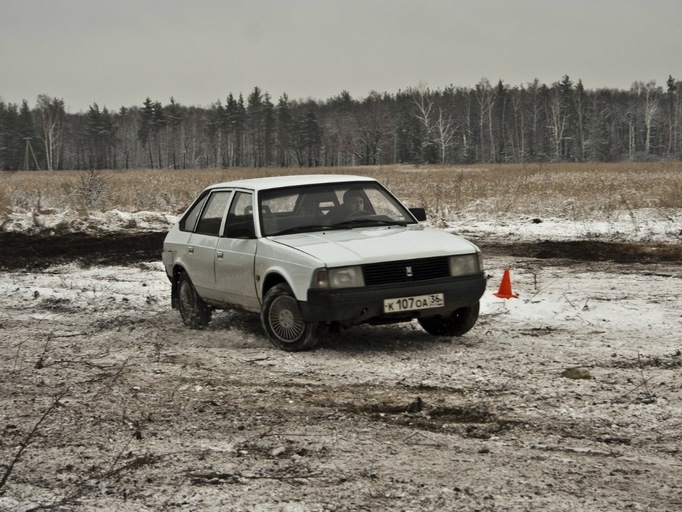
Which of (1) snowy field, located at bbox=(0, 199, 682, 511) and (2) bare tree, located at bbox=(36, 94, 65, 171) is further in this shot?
(2) bare tree, located at bbox=(36, 94, 65, 171)

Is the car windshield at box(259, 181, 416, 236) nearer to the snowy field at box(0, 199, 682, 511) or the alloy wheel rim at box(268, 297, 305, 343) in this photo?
the alloy wheel rim at box(268, 297, 305, 343)

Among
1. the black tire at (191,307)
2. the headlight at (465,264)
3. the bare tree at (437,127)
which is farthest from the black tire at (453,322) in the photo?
the bare tree at (437,127)

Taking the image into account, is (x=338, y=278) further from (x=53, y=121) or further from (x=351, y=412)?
(x=53, y=121)

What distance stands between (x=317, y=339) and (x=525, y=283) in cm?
527

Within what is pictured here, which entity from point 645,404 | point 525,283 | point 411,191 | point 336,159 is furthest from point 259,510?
point 336,159

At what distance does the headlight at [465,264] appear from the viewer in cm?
778

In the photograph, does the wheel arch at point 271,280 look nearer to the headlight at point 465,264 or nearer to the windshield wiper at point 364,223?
the windshield wiper at point 364,223

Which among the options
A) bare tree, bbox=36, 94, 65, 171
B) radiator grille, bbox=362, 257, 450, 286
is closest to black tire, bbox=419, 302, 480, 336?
radiator grille, bbox=362, 257, 450, 286

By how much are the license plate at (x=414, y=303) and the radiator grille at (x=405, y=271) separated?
0.17m

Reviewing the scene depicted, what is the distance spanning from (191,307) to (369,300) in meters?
2.93

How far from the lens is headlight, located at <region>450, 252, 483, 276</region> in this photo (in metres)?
7.78

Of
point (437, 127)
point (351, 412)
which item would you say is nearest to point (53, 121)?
point (437, 127)

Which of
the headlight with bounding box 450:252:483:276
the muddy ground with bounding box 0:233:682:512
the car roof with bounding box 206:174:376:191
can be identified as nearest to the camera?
the muddy ground with bounding box 0:233:682:512

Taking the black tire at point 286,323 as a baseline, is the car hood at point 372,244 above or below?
above
